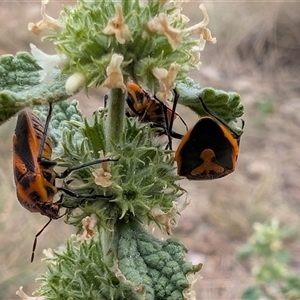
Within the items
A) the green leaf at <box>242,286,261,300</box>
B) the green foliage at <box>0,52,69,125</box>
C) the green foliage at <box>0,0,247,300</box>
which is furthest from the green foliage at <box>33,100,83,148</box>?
the green leaf at <box>242,286,261,300</box>

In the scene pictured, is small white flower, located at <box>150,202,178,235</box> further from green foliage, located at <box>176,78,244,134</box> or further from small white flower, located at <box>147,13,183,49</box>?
small white flower, located at <box>147,13,183,49</box>

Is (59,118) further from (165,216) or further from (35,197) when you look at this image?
(165,216)

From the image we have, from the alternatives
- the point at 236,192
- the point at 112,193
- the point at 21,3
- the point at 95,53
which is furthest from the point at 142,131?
the point at 21,3

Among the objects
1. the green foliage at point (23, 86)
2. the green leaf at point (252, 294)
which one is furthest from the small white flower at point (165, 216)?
the green leaf at point (252, 294)

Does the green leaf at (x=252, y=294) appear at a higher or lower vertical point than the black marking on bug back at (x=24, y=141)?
higher

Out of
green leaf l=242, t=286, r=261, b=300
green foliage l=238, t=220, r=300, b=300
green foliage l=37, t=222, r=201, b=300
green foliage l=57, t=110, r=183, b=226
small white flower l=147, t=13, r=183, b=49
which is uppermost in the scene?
green foliage l=238, t=220, r=300, b=300

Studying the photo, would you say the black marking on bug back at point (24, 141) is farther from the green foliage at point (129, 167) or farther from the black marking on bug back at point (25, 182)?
the green foliage at point (129, 167)
